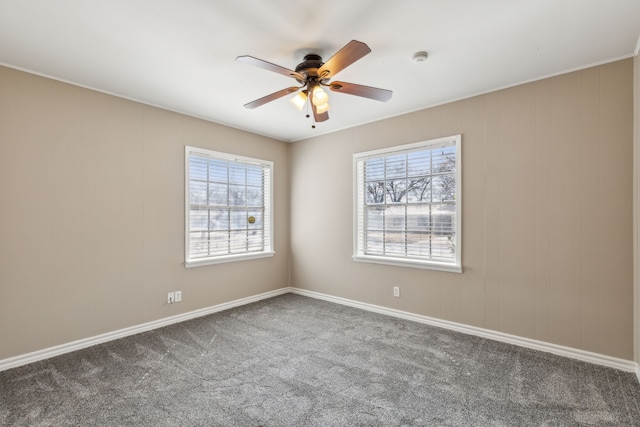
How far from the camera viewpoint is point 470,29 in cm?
219

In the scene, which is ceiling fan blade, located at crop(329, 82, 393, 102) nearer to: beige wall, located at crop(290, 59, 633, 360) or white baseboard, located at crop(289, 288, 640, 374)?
beige wall, located at crop(290, 59, 633, 360)

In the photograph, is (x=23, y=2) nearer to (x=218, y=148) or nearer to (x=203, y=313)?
(x=218, y=148)

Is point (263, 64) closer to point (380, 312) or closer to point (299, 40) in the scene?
point (299, 40)

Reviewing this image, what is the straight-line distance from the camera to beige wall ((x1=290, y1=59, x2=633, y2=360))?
2.62 metres

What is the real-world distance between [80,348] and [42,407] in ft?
3.31

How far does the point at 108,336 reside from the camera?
10.4 ft

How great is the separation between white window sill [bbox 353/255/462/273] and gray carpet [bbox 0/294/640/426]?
70cm

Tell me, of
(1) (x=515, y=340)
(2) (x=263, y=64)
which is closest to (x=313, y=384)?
(1) (x=515, y=340)

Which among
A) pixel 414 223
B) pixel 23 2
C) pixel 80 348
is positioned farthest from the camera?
pixel 414 223

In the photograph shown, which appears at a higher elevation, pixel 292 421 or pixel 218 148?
pixel 218 148

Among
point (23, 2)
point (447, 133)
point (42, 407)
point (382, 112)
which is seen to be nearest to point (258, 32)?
point (23, 2)

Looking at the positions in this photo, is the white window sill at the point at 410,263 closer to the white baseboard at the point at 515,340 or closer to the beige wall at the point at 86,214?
the white baseboard at the point at 515,340

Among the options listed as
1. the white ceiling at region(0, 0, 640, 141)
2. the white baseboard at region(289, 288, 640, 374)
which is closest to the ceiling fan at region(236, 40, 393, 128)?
the white ceiling at region(0, 0, 640, 141)

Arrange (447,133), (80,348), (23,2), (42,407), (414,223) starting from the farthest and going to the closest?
1. (414,223)
2. (447,133)
3. (80,348)
4. (42,407)
5. (23,2)
